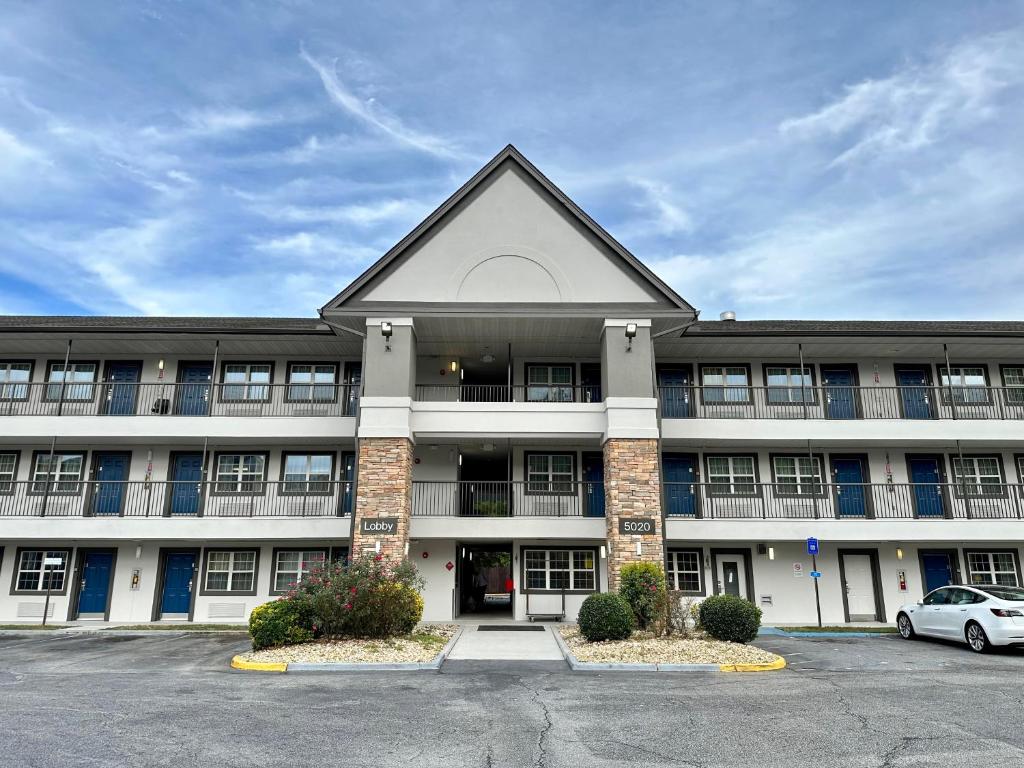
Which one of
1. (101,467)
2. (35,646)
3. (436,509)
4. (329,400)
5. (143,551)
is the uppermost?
(329,400)

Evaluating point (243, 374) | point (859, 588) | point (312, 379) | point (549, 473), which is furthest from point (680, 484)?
point (243, 374)

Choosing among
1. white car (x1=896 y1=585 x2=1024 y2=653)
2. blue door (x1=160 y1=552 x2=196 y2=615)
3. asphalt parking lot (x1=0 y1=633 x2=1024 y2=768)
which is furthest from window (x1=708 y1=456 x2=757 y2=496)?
blue door (x1=160 y1=552 x2=196 y2=615)

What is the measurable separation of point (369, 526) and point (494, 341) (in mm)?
6958

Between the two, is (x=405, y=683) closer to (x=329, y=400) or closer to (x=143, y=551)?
(x=329, y=400)

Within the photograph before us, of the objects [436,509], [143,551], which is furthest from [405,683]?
[143,551]

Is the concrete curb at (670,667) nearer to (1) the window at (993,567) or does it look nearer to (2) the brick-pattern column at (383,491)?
(2) the brick-pattern column at (383,491)

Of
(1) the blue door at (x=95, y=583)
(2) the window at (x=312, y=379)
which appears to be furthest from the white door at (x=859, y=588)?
(1) the blue door at (x=95, y=583)

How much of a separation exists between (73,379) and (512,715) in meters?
20.5

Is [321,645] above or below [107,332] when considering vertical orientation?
below

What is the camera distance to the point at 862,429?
20.5 m

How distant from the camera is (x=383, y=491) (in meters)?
17.8

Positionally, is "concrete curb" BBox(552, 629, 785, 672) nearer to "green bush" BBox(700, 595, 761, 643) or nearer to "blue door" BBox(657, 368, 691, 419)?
"green bush" BBox(700, 595, 761, 643)

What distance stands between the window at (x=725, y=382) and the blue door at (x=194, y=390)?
16.2 metres

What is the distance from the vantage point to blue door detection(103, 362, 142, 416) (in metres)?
21.7
